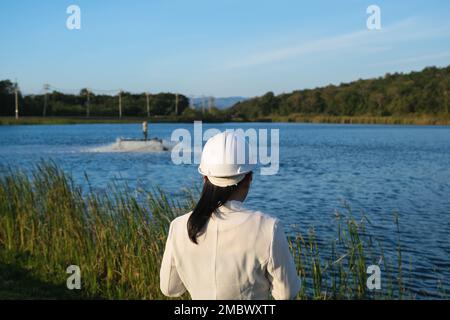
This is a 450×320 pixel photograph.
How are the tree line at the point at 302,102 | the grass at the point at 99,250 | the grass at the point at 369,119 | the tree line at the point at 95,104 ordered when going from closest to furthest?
the grass at the point at 99,250 < the grass at the point at 369,119 < the tree line at the point at 302,102 < the tree line at the point at 95,104

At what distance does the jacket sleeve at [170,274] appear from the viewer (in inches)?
108

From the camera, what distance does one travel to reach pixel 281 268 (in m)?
2.54

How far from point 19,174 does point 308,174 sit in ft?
48.5

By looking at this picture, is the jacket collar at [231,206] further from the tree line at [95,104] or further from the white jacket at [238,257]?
the tree line at [95,104]

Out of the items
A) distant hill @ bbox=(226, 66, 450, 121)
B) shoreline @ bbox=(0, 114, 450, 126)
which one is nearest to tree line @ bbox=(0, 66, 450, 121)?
distant hill @ bbox=(226, 66, 450, 121)

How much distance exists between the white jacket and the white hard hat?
12 centimetres

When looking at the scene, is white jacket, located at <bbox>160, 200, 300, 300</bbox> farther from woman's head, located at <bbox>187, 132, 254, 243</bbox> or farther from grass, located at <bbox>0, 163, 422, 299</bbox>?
grass, located at <bbox>0, 163, 422, 299</bbox>

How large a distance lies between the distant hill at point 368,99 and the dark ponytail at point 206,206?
77.6 meters

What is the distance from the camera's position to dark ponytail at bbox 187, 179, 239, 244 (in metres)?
2.59

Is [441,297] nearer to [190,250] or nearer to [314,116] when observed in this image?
[190,250]

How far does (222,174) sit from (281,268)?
483mm

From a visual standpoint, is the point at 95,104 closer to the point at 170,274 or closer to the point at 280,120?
the point at 280,120

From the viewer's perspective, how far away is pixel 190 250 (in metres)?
2.64

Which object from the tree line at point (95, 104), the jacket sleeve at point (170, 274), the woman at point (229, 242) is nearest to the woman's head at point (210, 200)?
the woman at point (229, 242)
